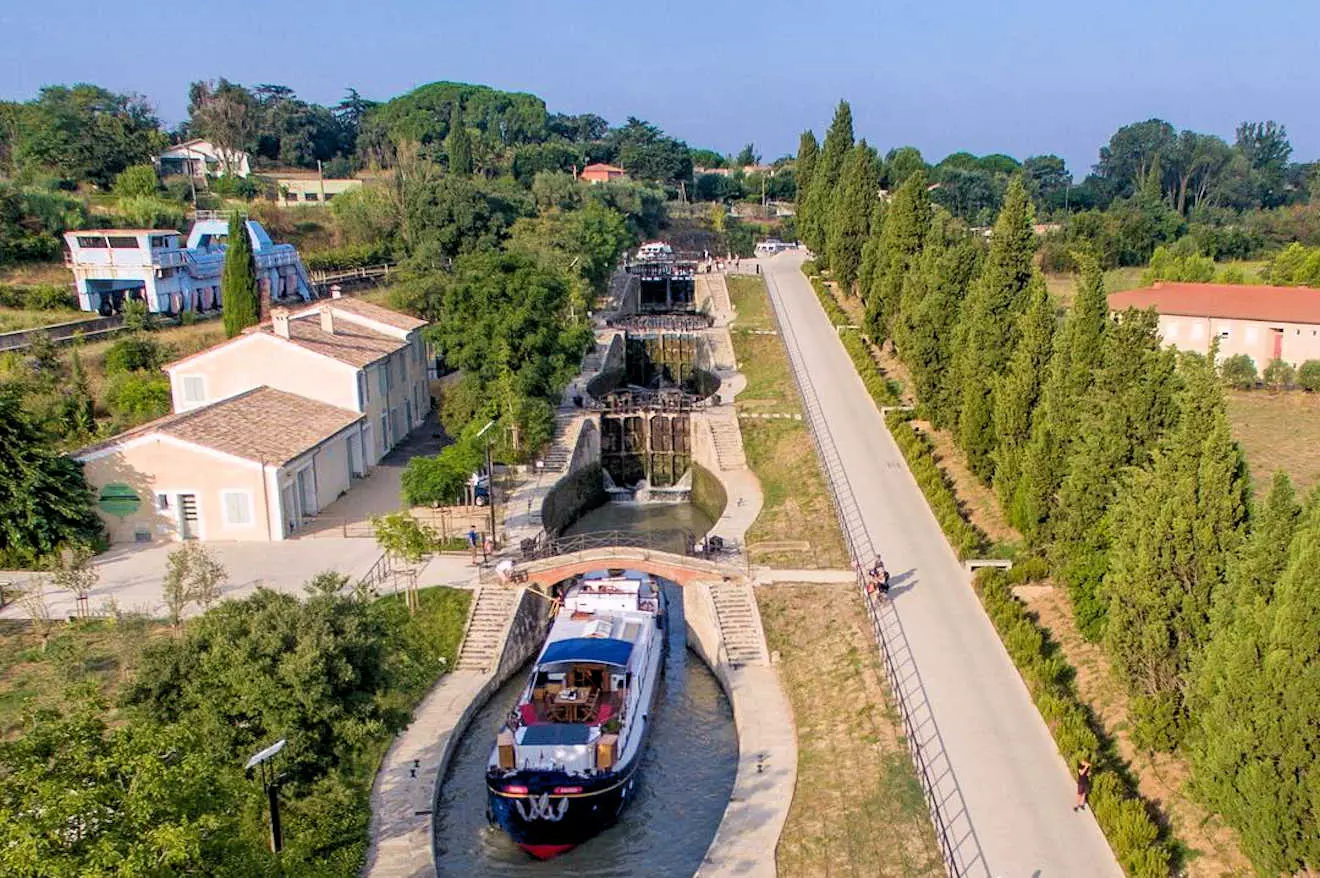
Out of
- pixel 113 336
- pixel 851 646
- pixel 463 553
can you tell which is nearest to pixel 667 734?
pixel 851 646

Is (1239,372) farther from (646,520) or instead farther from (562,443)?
(562,443)

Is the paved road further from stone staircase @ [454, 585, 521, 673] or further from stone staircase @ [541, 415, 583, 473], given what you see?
stone staircase @ [541, 415, 583, 473]

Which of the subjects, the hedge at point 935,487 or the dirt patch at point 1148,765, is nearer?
the dirt patch at point 1148,765

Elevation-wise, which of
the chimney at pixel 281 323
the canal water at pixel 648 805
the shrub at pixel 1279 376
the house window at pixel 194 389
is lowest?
the canal water at pixel 648 805

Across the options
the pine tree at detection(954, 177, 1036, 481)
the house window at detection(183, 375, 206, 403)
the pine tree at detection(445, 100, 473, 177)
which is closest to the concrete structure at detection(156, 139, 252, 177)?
the pine tree at detection(445, 100, 473, 177)

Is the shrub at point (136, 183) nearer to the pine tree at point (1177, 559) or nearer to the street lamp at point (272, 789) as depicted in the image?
the street lamp at point (272, 789)

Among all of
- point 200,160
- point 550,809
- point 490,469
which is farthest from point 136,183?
point 550,809

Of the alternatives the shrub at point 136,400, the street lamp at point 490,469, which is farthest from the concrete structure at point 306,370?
the street lamp at point 490,469
